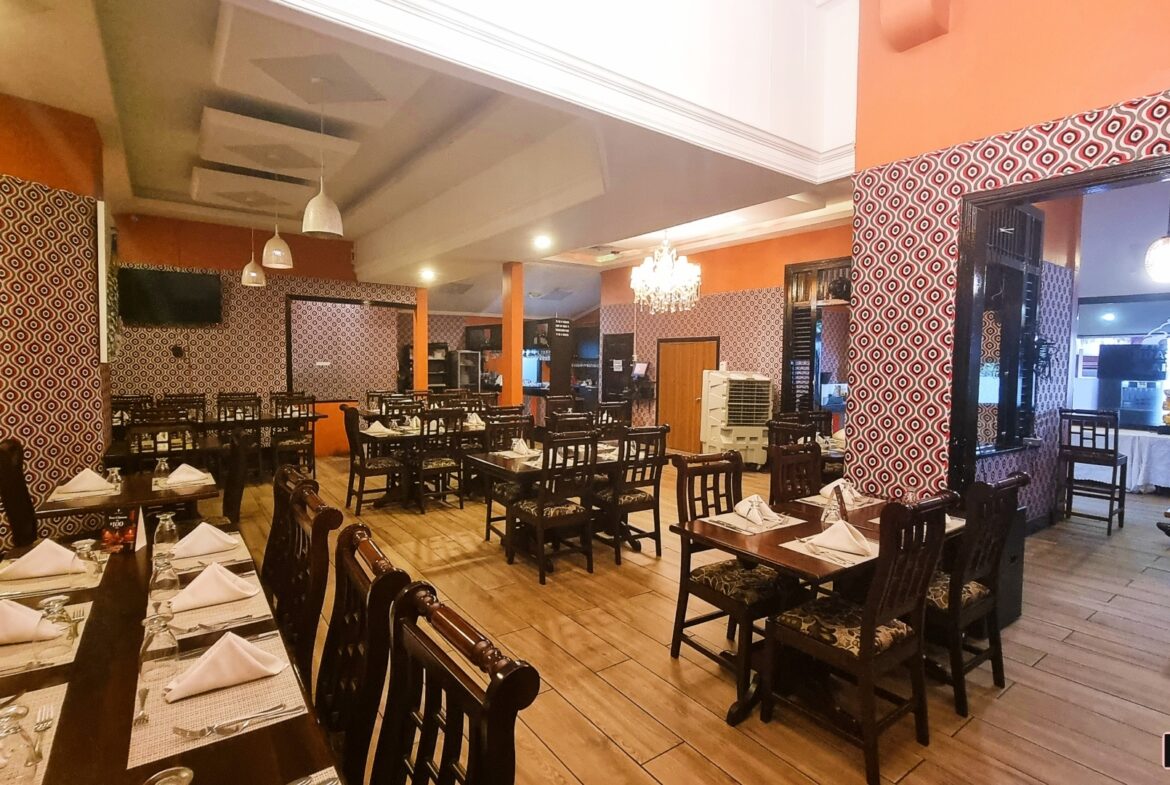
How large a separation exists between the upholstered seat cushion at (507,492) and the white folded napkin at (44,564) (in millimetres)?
2562

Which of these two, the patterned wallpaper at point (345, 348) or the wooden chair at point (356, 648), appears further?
the patterned wallpaper at point (345, 348)

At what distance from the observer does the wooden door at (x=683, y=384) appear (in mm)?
8586

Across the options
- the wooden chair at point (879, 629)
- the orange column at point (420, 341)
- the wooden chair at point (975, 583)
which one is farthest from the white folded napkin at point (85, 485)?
the orange column at point (420, 341)

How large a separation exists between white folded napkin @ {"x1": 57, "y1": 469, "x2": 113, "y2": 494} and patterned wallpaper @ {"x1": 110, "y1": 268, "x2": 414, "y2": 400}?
4.89 meters

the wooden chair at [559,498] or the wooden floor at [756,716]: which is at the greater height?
the wooden chair at [559,498]

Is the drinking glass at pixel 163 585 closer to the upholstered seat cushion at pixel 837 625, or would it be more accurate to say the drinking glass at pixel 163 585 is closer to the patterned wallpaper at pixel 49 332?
the upholstered seat cushion at pixel 837 625

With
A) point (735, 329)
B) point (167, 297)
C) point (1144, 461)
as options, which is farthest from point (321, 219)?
point (1144, 461)

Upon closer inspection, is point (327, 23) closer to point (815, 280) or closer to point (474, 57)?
point (474, 57)

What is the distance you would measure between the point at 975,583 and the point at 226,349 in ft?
27.4

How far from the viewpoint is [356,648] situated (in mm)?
1362

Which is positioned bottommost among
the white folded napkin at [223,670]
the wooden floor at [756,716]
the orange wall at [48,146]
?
the wooden floor at [756,716]

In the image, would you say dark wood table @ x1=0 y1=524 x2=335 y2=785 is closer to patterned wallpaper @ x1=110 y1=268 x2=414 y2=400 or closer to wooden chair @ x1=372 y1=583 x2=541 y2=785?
wooden chair @ x1=372 y1=583 x2=541 y2=785

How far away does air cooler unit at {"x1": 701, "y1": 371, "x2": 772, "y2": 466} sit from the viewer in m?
7.37

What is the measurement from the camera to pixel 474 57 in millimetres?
2326
